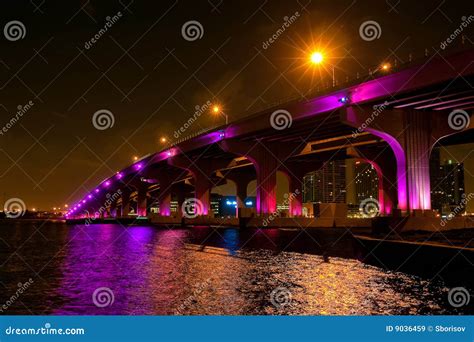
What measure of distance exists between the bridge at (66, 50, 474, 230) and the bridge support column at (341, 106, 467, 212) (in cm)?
8

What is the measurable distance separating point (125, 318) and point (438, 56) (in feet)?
104

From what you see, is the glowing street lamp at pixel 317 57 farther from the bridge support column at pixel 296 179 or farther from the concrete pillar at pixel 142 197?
the concrete pillar at pixel 142 197

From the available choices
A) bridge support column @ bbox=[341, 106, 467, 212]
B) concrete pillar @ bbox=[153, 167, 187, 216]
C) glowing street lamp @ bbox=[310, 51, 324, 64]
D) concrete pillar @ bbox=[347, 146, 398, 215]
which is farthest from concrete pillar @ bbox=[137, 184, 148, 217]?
glowing street lamp @ bbox=[310, 51, 324, 64]

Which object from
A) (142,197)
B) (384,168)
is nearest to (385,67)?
(384,168)

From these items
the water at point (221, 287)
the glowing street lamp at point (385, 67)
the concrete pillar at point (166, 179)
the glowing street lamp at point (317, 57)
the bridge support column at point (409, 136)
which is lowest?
the water at point (221, 287)

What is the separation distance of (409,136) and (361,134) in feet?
69.1

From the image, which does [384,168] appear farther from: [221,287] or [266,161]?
[221,287]

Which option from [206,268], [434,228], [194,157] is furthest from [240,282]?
[194,157]

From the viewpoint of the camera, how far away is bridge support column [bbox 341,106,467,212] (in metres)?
42.4

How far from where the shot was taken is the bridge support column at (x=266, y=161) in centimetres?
6931

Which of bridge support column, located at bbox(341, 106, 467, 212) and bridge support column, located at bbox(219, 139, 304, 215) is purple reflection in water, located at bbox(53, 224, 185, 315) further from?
bridge support column, located at bbox(219, 139, 304, 215)

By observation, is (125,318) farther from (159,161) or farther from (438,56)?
(159,161)

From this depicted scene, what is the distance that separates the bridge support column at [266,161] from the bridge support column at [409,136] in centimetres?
2620

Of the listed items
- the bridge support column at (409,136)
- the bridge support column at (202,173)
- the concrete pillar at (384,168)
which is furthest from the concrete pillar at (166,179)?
the bridge support column at (409,136)
